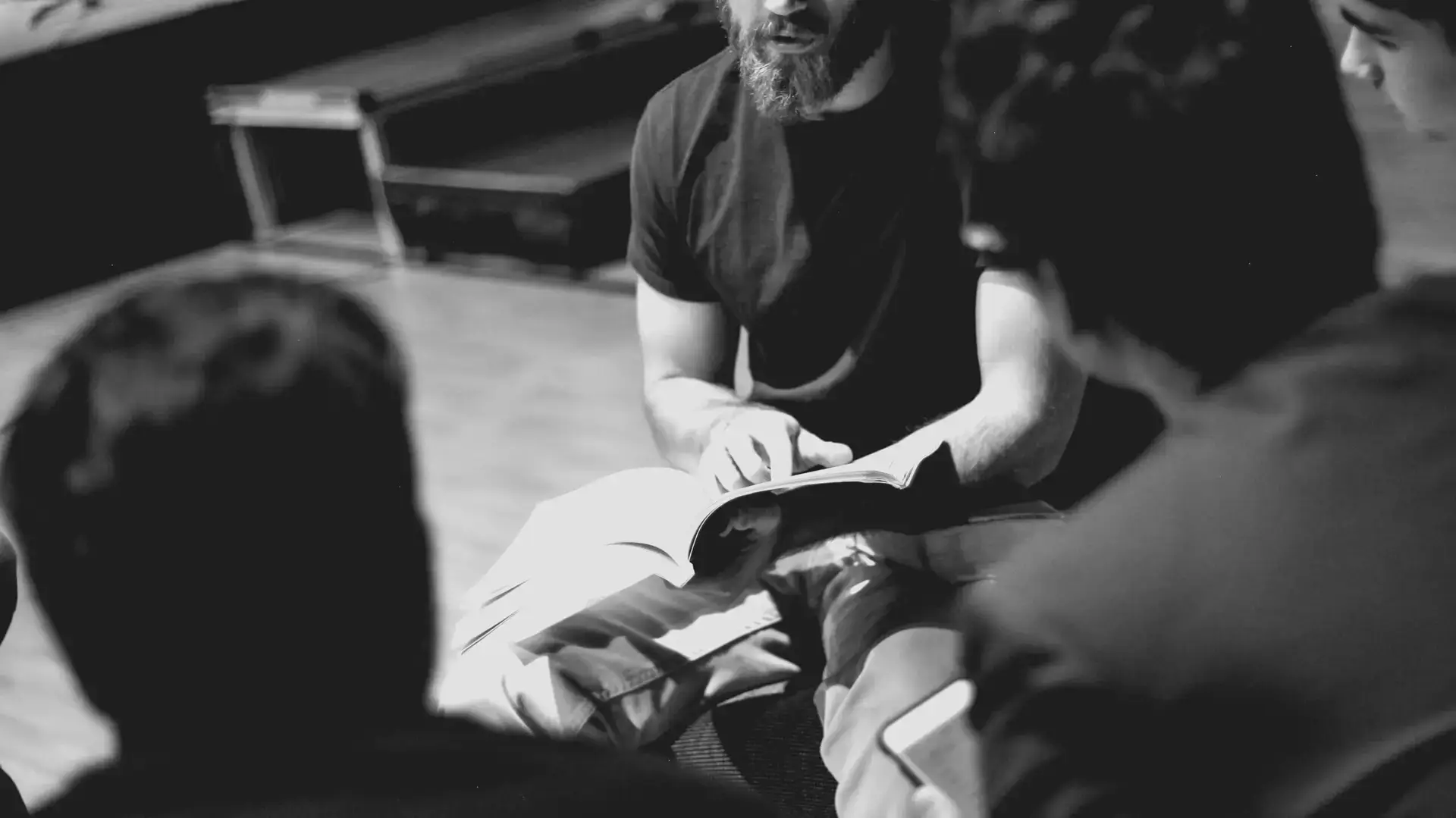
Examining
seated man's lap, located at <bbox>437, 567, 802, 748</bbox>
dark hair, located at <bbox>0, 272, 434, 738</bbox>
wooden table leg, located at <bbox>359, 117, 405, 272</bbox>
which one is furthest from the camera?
wooden table leg, located at <bbox>359, 117, 405, 272</bbox>

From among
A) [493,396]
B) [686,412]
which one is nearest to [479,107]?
[493,396]

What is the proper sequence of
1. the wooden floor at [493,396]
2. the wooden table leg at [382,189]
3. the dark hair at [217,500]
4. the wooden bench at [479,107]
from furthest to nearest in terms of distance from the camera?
the wooden table leg at [382,189] < the wooden bench at [479,107] < the wooden floor at [493,396] < the dark hair at [217,500]

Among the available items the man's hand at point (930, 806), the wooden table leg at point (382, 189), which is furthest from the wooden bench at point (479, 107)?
the man's hand at point (930, 806)

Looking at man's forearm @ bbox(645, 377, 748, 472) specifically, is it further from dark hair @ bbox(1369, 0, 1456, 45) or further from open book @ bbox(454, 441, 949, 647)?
dark hair @ bbox(1369, 0, 1456, 45)

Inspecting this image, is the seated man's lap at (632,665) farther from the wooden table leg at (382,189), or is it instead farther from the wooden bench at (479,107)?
the wooden table leg at (382,189)

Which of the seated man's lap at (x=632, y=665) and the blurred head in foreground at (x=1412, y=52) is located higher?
the blurred head in foreground at (x=1412, y=52)

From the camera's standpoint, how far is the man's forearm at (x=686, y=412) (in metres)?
1.32

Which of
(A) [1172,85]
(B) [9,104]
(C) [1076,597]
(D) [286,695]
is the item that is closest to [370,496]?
(D) [286,695]

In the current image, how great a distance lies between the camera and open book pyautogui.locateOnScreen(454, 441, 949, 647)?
0.99 meters

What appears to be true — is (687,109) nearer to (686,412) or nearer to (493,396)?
(686,412)

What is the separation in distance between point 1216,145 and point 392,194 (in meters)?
3.13

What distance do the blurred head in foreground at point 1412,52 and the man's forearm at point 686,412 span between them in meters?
→ 0.67

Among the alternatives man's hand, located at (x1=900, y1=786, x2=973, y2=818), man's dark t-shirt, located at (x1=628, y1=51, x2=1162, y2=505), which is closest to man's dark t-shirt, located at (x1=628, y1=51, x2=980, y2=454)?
man's dark t-shirt, located at (x1=628, y1=51, x2=1162, y2=505)

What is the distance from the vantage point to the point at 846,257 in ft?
4.31
